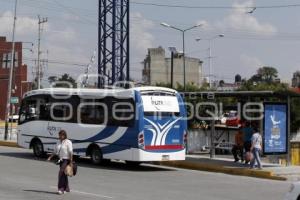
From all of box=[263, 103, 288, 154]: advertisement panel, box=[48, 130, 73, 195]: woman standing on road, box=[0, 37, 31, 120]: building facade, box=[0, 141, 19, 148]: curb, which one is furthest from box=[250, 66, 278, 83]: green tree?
box=[48, 130, 73, 195]: woman standing on road

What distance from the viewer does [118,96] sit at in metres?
23.3

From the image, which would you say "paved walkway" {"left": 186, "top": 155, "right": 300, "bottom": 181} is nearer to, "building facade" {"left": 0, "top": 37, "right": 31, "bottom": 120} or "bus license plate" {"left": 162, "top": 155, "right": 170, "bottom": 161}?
"bus license plate" {"left": 162, "top": 155, "right": 170, "bottom": 161}

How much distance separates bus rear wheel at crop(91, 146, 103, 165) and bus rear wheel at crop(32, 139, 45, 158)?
3.37 metres

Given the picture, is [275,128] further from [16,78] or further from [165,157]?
[16,78]

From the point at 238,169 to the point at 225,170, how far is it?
56cm

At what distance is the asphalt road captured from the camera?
15.3m

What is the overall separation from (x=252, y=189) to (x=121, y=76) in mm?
39815

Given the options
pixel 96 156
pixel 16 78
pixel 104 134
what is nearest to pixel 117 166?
pixel 96 156

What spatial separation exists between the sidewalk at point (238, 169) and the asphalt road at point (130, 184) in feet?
1.73

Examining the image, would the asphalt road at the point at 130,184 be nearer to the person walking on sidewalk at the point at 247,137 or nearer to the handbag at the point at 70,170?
the handbag at the point at 70,170

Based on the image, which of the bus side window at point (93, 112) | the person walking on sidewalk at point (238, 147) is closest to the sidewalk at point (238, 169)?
the person walking on sidewalk at point (238, 147)

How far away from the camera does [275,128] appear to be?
927 inches

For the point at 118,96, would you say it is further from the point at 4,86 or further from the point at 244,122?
the point at 4,86

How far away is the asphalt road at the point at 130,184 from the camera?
1532 centimetres
